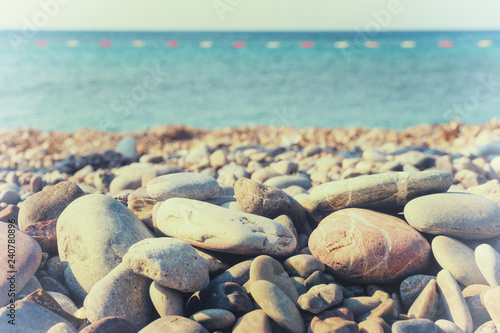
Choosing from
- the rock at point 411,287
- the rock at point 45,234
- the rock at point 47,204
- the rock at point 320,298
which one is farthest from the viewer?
the rock at point 47,204

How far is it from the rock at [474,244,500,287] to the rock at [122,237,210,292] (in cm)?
160

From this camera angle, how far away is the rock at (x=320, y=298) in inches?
85.3

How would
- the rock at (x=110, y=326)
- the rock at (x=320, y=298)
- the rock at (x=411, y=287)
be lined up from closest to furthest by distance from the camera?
the rock at (x=110, y=326) < the rock at (x=320, y=298) < the rock at (x=411, y=287)

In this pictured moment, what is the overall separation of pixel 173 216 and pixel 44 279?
0.84 m

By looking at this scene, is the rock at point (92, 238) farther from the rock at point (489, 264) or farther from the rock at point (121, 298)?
the rock at point (489, 264)

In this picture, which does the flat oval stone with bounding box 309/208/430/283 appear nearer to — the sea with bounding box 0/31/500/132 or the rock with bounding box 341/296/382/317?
the rock with bounding box 341/296/382/317

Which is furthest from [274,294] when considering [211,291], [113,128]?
[113,128]

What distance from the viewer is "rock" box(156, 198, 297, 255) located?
244cm

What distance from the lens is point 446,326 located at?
2143 mm

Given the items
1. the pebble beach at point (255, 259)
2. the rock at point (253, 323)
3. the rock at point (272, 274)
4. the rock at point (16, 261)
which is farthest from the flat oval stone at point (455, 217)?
the rock at point (16, 261)

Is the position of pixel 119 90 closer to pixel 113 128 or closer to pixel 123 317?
pixel 113 128

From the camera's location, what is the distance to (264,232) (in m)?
2.51

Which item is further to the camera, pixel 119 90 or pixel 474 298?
pixel 119 90

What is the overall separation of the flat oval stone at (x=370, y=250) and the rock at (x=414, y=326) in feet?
1.36
